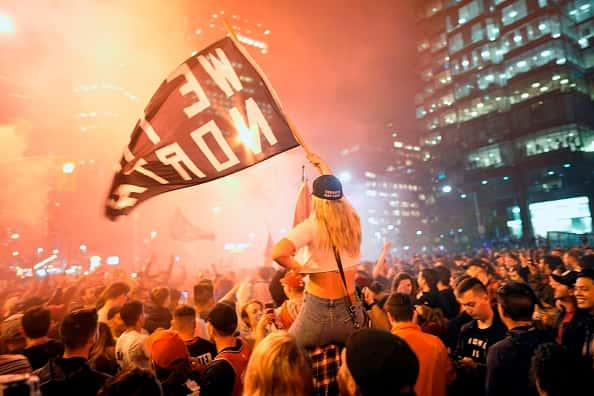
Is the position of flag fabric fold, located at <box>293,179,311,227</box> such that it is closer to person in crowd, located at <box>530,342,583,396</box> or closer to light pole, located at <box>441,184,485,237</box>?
person in crowd, located at <box>530,342,583,396</box>

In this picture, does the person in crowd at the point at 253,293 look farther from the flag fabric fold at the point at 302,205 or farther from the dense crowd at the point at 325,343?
the flag fabric fold at the point at 302,205

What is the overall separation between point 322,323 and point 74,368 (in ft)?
7.68

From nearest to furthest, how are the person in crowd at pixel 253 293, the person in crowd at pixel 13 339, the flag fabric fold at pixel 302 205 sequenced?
the flag fabric fold at pixel 302 205 < the person in crowd at pixel 13 339 < the person in crowd at pixel 253 293

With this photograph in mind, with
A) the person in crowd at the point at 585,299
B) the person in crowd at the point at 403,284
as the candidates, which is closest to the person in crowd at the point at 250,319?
the person in crowd at the point at 403,284

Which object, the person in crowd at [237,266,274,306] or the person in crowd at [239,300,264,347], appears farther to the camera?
the person in crowd at [237,266,274,306]

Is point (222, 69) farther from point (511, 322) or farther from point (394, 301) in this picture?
point (511, 322)

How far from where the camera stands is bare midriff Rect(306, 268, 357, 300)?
10.3 feet

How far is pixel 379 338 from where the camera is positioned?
1.78 m

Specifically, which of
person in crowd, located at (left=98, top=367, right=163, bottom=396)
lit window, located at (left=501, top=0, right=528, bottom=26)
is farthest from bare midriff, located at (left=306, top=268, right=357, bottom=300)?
lit window, located at (left=501, top=0, right=528, bottom=26)

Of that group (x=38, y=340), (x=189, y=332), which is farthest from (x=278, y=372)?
(x=38, y=340)

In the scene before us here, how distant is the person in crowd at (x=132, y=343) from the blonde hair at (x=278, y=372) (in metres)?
2.72

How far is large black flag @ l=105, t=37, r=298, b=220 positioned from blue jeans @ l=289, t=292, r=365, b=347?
3.00 m

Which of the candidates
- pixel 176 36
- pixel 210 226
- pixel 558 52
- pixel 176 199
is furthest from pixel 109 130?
pixel 558 52

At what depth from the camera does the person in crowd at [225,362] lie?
318cm
